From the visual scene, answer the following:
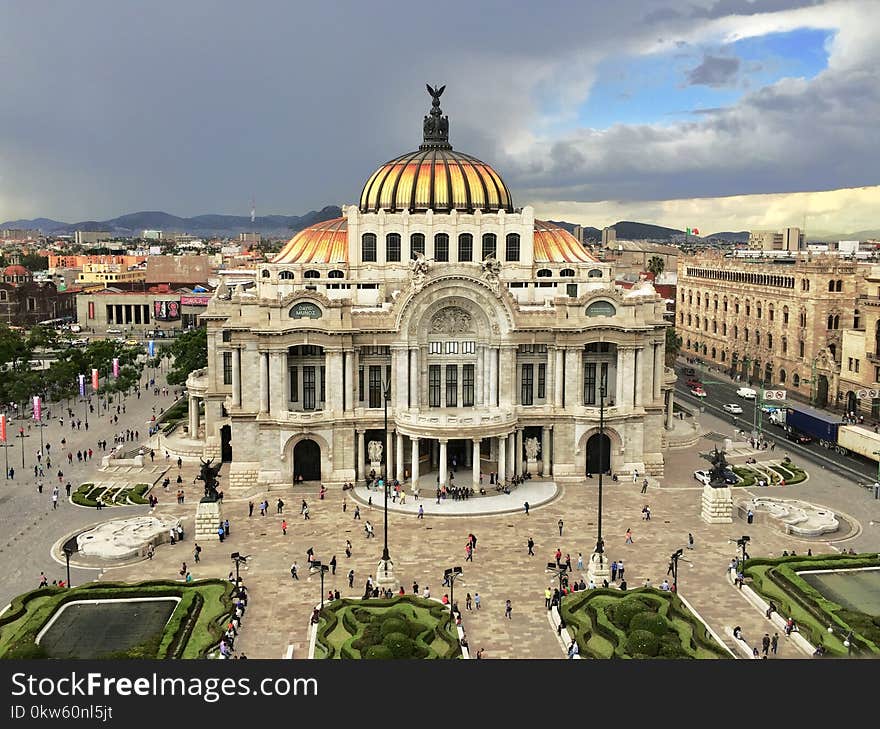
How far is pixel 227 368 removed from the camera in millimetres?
78312

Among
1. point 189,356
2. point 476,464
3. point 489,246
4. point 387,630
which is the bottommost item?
point 387,630

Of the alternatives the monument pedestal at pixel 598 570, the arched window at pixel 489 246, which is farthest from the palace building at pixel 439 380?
the monument pedestal at pixel 598 570

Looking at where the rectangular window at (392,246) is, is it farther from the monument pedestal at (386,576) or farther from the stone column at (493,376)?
the monument pedestal at (386,576)

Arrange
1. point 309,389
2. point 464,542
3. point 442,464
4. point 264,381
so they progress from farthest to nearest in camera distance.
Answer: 1. point 309,389
2. point 264,381
3. point 442,464
4. point 464,542

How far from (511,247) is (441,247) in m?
6.62

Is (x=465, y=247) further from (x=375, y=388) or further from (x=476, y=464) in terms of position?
(x=476, y=464)

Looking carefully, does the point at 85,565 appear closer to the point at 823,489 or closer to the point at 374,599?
the point at 374,599

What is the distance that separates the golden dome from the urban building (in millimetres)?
47268

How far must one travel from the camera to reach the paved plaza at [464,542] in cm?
4628

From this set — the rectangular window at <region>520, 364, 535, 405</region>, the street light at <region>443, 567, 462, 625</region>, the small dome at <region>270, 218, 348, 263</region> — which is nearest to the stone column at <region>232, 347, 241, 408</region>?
the small dome at <region>270, 218, 348, 263</region>

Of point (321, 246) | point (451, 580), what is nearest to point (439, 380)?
point (321, 246)

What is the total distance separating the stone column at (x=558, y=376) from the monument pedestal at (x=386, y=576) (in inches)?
1072

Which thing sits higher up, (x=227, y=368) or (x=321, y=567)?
(x=227, y=368)

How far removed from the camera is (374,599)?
155 ft
